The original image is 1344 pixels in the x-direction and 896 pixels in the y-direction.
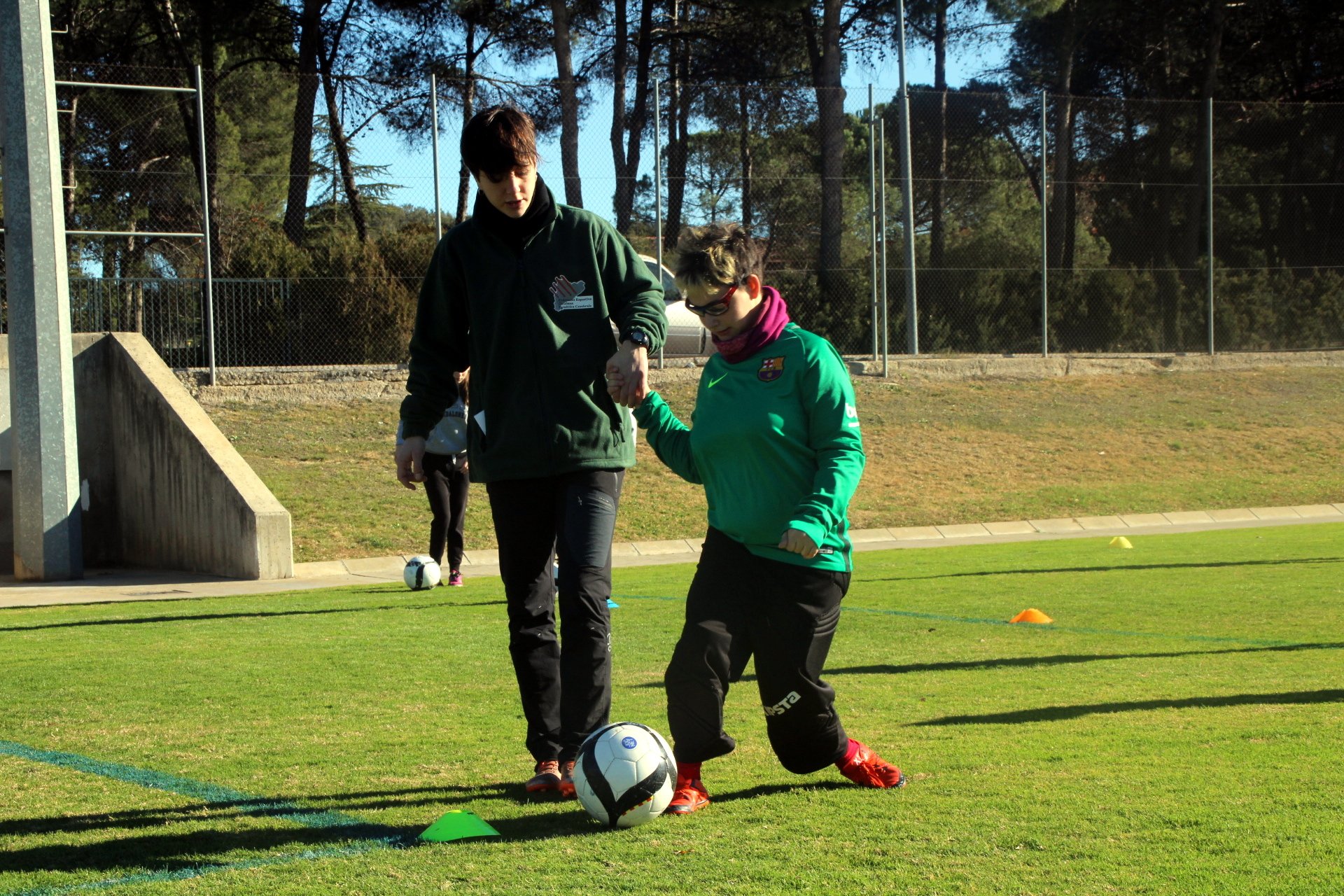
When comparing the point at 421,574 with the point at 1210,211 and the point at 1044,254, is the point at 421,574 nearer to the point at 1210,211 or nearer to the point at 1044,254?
the point at 1044,254

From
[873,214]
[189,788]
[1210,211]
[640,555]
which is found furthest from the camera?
[1210,211]

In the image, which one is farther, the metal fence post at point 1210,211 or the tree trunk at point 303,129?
the metal fence post at point 1210,211

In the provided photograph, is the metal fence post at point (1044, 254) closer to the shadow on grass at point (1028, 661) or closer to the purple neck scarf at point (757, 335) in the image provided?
the shadow on grass at point (1028, 661)

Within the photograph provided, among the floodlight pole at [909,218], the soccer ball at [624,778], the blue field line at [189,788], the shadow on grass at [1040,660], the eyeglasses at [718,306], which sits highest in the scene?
the floodlight pole at [909,218]

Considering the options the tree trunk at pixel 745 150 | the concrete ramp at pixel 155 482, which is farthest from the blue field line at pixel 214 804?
the tree trunk at pixel 745 150

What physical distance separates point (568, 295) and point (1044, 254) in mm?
20793

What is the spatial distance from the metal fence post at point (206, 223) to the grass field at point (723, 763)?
31.3 feet

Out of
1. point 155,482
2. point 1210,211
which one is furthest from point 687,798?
point 1210,211

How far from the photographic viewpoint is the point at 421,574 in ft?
35.2

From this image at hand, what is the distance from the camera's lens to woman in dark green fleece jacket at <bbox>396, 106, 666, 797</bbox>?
419 centimetres

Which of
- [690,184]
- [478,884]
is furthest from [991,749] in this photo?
[690,184]

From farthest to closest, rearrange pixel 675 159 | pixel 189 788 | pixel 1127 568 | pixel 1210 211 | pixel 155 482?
1. pixel 1210 211
2. pixel 675 159
3. pixel 155 482
4. pixel 1127 568
5. pixel 189 788

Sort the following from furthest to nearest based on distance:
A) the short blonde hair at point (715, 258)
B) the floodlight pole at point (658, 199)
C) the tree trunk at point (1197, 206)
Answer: the tree trunk at point (1197, 206)
the floodlight pole at point (658, 199)
the short blonde hair at point (715, 258)

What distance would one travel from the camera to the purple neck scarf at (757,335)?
4.03 meters
